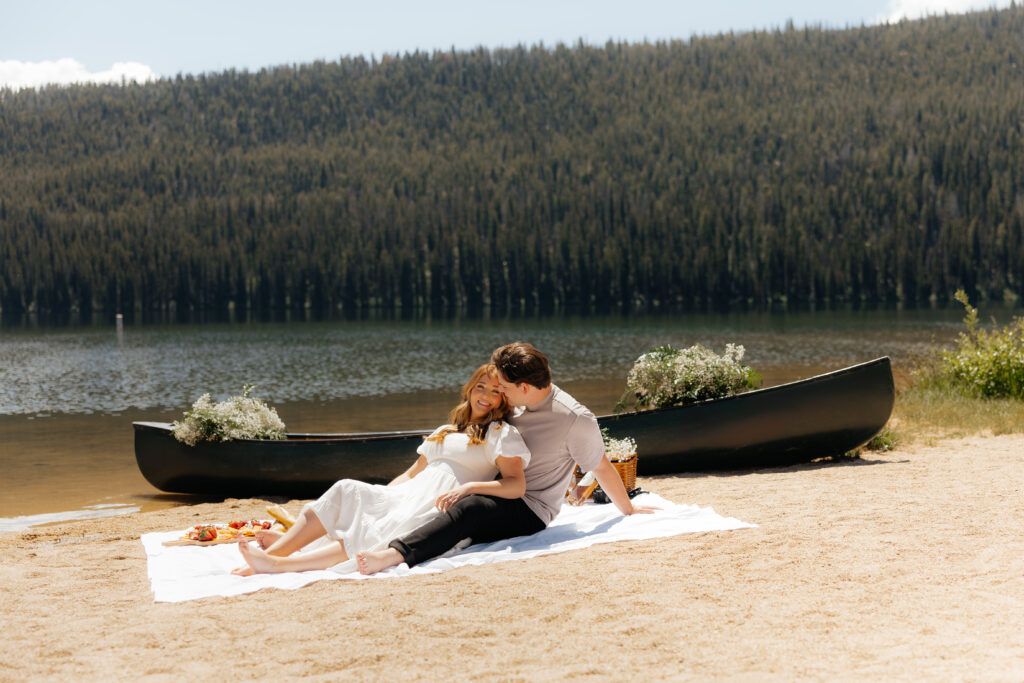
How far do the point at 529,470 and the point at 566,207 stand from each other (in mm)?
124179

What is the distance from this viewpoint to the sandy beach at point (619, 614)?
158 inches

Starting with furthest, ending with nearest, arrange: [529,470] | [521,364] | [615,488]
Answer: [615,488] → [529,470] → [521,364]

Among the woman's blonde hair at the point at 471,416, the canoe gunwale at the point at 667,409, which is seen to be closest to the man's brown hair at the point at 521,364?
the woman's blonde hair at the point at 471,416

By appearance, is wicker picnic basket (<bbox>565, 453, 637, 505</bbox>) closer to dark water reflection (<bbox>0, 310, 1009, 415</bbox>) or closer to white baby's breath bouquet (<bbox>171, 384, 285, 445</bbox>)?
white baby's breath bouquet (<bbox>171, 384, 285, 445</bbox>)

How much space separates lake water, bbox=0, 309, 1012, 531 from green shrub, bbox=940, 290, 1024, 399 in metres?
3.79

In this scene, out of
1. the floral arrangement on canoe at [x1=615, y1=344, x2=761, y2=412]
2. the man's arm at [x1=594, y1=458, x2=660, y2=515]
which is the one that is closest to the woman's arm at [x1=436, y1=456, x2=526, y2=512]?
the man's arm at [x1=594, y1=458, x2=660, y2=515]

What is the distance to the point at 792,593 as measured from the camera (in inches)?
193

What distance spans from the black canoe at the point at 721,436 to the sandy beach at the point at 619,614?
2.93m

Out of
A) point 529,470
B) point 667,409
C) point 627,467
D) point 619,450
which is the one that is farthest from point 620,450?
point 529,470

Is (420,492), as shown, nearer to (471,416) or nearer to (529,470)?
(471,416)

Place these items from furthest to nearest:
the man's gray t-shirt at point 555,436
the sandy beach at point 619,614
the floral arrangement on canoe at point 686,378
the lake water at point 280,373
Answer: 1. the lake water at point 280,373
2. the floral arrangement on canoe at point 686,378
3. the man's gray t-shirt at point 555,436
4. the sandy beach at point 619,614

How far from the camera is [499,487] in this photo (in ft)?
19.2

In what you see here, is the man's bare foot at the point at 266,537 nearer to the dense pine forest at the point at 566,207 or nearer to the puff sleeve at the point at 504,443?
the puff sleeve at the point at 504,443

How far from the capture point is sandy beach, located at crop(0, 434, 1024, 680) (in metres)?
4.02
